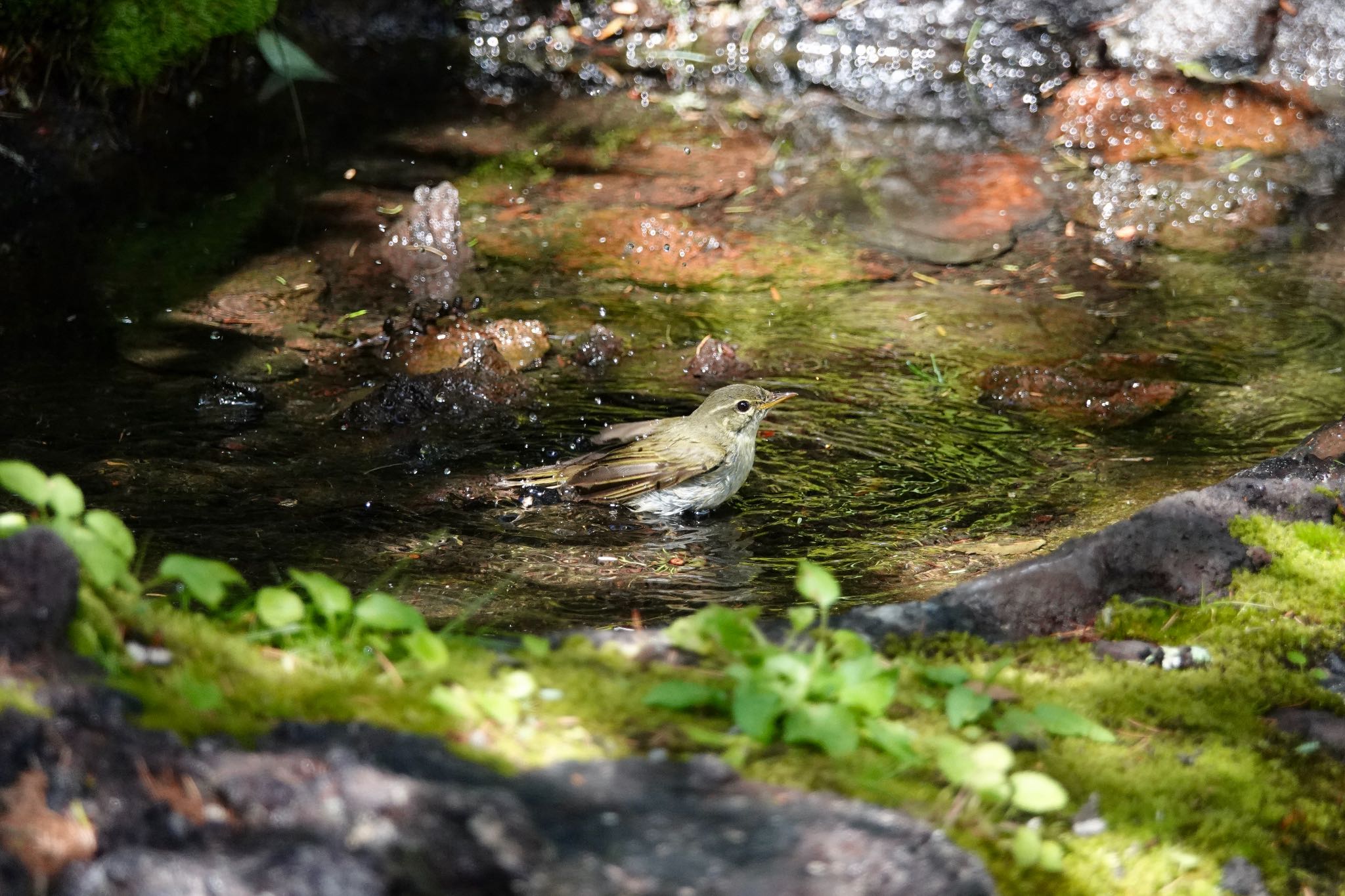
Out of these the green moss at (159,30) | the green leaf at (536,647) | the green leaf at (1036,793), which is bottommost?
the green leaf at (536,647)

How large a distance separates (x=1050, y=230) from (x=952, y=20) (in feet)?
13.5

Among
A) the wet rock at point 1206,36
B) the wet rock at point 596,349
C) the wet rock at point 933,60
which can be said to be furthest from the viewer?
the wet rock at point 933,60

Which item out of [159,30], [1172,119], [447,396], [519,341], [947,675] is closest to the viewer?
[947,675]

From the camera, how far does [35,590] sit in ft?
8.63

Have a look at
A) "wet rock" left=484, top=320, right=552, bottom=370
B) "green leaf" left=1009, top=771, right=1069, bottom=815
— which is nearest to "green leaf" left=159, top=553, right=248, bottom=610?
"green leaf" left=1009, top=771, right=1069, bottom=815

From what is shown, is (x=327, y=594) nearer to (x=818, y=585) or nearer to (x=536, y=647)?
(x=536, y=647)

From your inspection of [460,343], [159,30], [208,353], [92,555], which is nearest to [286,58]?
[159,30]

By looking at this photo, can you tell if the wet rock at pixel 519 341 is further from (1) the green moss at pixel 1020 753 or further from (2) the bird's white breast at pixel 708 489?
(1) the green moss at pixel 1020 753

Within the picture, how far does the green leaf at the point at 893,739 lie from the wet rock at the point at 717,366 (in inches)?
200

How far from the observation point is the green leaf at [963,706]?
294 centimetres

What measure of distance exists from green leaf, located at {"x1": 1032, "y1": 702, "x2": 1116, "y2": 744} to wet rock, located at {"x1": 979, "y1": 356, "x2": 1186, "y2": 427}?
14.2ft

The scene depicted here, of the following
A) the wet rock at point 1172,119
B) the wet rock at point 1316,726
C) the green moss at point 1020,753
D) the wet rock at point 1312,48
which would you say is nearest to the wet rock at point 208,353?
the green moss at point 1020,753

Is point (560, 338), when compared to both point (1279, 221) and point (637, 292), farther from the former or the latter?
point (1279, 221)

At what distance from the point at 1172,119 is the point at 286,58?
8012 millimetres
